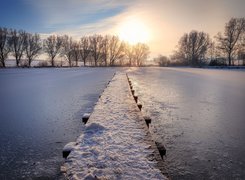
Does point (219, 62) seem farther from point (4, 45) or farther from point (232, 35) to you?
point (4, 45)

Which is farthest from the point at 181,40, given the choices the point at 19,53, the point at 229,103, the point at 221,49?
the point at 229,103

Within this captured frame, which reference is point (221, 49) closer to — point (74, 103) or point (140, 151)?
point (74, 103)

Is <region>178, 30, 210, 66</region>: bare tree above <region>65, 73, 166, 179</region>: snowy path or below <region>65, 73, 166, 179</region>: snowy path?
above

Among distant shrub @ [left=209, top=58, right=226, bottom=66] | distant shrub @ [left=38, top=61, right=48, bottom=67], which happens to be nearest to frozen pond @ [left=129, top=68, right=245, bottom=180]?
distant shrub @ [left=209, top=58, right=226, bottom=66]

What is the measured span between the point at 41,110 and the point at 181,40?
75068mm

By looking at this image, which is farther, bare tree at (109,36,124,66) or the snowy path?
bare tree at (109,36,124,66)

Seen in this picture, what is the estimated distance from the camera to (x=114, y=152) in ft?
11.7

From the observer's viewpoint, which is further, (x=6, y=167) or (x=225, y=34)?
(x=225, y=34)

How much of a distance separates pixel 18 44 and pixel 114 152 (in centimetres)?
6143

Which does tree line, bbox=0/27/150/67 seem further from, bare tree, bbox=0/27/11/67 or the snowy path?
the snowy path

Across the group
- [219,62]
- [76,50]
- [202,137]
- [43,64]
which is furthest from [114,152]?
[76,50]

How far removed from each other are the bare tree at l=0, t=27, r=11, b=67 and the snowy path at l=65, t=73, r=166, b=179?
178ft

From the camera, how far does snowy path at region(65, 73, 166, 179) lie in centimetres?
294

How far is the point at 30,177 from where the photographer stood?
3.32 m
